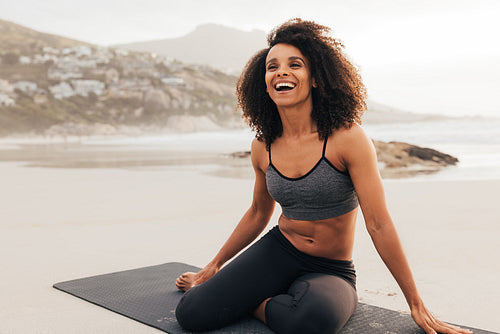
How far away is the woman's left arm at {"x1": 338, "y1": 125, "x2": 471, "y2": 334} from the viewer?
6.86 ft

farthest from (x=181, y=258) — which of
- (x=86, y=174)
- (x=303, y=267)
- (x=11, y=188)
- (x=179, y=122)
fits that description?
(x=179, y=122)

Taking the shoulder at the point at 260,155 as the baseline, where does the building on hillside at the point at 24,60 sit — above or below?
above

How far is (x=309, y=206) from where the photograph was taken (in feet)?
7.54

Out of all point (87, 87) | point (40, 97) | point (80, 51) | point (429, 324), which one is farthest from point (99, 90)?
point (429, 324)

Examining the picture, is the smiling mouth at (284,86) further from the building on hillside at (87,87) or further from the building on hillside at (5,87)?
the building on hillside at (87,87)

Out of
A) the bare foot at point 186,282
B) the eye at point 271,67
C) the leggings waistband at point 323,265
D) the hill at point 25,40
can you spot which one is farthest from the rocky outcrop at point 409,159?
the hill at point 25,40

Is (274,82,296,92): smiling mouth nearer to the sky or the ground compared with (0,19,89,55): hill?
nearer to the ground

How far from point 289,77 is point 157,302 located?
129cm

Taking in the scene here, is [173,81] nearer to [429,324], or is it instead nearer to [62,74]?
[62,74]

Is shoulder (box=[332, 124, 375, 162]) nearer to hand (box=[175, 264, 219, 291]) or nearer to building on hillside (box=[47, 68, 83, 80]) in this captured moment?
hand (box=[175, 264, 219, 291])

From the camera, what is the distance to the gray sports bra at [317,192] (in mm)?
2217

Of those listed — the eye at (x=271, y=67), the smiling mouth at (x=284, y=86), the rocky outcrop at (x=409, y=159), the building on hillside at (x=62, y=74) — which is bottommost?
the rocky outcrop at (x=409, y=159)

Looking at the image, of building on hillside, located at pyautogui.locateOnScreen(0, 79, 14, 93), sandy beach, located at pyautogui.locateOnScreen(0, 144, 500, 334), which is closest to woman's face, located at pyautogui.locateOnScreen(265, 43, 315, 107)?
sandy beach, located at pyautogui.locateOnScreen(0, 144, 500, 334)

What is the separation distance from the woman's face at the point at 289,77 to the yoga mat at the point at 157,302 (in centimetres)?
98
